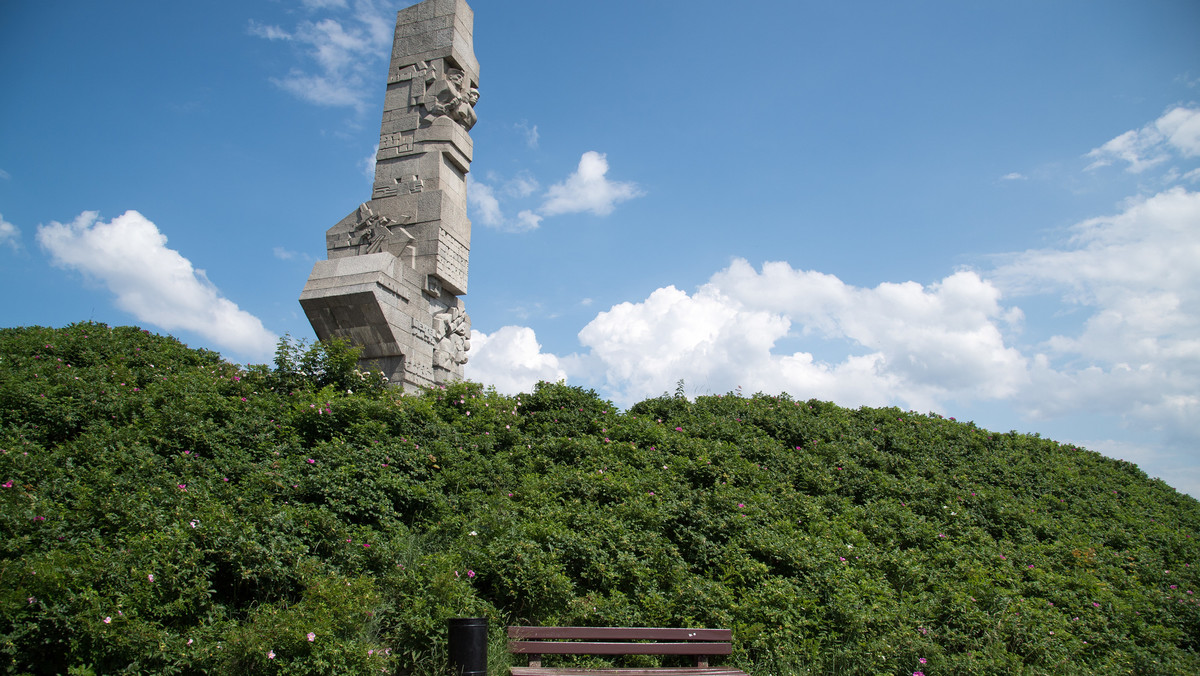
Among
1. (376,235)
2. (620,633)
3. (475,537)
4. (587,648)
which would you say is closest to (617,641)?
(620,633)

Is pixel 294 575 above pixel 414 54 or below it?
below

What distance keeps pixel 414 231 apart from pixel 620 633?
27.0ft

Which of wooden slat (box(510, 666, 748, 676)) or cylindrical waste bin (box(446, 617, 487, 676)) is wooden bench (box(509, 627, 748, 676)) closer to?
wooden slat (box(510, 666, 748, 676))

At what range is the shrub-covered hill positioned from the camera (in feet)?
→ 13.9

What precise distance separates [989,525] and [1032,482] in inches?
109

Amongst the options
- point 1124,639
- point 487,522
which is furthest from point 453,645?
point 1124,639

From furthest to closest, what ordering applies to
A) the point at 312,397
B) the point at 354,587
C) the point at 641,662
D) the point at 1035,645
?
the point at 312,397, the point at 1035,645, the point at 641,662, the point at 354,587

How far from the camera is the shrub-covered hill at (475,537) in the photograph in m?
4.24

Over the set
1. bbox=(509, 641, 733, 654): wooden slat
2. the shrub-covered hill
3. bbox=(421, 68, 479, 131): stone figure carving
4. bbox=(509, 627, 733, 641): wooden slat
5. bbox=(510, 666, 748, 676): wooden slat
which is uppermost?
bbox=(421, 68, 479, 131): stone figure carving

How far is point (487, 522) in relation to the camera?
6000mm

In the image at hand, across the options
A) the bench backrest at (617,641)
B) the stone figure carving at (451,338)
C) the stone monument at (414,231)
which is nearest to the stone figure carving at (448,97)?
the stone monument at (414,231)

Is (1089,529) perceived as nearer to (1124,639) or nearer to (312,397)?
(1124,639)

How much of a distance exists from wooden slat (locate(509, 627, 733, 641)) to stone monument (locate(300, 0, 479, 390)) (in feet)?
21.1

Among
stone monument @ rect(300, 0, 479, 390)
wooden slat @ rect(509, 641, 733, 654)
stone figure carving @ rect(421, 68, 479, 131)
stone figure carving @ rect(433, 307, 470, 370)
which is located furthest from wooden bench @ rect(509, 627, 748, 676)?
stone figure carving @ rect(421, 68, 479, 131)
